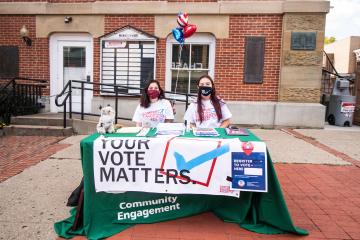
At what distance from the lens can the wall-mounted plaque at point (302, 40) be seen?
29.7 feet

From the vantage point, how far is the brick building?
30.1 feet

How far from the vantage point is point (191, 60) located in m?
9.70

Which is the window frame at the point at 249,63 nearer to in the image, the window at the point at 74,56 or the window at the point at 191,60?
the window at the point at 191,60

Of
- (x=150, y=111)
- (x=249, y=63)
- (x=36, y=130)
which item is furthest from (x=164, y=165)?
(x=249, y=63)

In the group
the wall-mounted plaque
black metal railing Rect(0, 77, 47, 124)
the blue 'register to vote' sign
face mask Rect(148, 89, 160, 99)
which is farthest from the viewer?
the wall-mounted plaque

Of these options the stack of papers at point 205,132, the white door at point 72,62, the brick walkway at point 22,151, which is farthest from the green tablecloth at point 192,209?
the white door at point 72,62

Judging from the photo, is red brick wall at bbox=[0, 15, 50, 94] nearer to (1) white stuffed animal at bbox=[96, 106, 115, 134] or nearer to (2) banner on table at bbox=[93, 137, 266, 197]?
(1) white stuffed animal at bbox=[96, 106, 115, 134]

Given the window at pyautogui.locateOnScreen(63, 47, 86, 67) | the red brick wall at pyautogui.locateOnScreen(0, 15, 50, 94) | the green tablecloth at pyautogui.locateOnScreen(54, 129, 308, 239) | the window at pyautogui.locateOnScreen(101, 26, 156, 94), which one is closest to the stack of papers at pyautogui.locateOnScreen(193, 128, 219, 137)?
the green tablecloth at pyautogui.locateOnScreen(54, 129, 308, 239)

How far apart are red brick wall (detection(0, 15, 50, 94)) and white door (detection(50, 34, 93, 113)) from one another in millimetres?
201

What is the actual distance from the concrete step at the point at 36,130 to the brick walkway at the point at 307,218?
5346 millimetres

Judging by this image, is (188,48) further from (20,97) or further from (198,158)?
(198,158)

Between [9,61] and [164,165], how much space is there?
28.7ft

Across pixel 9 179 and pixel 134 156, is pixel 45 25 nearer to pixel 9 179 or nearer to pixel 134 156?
pixel 9 179

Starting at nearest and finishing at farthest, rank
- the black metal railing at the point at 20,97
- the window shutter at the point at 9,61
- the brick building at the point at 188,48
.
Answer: the black metal railing at the point at 20,97 < the brick building at the point at 188,48 < the window shutter at the point at 9,61
